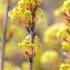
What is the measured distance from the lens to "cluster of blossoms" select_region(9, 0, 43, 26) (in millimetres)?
1788

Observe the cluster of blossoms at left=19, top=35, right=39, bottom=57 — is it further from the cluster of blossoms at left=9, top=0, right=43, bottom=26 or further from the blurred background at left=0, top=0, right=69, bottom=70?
the blurred background at left=0, top=0, right=69, bottom=70

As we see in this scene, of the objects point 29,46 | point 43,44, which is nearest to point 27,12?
point 29,46

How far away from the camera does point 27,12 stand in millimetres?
1795

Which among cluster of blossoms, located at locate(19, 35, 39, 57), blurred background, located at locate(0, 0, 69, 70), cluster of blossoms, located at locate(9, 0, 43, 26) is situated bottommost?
blurred background, located at locate(0, 0, 69, 70)

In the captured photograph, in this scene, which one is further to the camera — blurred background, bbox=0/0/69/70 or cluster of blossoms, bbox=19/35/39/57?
blurred background, bbox=0/0/69/70

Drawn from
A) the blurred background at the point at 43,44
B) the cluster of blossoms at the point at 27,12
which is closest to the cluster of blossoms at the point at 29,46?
the cluster of blossoms at the point at 27,12

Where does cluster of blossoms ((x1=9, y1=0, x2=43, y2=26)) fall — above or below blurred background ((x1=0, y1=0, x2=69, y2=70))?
above

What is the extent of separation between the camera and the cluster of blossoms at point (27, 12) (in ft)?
5.87

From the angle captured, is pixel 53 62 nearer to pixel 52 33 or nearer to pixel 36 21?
pixel 52 33

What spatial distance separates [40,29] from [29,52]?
173 inches

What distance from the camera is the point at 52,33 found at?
4.92m

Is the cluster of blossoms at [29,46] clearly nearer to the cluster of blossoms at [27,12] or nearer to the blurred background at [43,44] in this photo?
the cluster of blossoms at [27,12]

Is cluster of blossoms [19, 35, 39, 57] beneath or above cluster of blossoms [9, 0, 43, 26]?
beneath

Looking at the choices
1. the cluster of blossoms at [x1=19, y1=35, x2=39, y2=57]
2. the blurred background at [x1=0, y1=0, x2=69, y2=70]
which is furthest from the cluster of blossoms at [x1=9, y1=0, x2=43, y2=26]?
the blurred background at [x1=0, y1=0, x2=69, y2=70]
